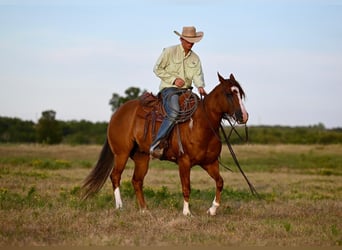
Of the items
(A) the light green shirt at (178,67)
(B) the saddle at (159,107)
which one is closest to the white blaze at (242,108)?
(B) the saddle at (159,107)

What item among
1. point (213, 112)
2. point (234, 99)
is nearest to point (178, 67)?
point (213, 112)

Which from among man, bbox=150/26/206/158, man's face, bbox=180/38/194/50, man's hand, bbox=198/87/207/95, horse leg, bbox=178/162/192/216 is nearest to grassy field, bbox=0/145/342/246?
horse leg, bbox=178/162/192/216

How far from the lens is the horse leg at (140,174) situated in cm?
1105

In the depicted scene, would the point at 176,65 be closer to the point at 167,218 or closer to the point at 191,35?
the point at 191,35

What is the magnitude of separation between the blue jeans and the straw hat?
0.96m

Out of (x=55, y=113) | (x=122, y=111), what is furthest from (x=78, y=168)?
(x=55, y=113)

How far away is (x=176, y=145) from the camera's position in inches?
405

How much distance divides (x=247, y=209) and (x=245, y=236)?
2.86 m

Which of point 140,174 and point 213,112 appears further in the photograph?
point 140,174

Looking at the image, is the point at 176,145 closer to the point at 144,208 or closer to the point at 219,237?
the point at 144,208

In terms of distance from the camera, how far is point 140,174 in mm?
11312

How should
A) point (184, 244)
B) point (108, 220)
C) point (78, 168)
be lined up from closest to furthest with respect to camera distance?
point (184, 244)
point (108, 220)
point (78, 168)

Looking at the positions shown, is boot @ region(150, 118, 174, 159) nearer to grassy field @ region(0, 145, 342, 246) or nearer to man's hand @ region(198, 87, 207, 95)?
man's hand @ region(198, 87, 207, 95)

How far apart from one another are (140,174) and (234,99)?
2.67 meters
